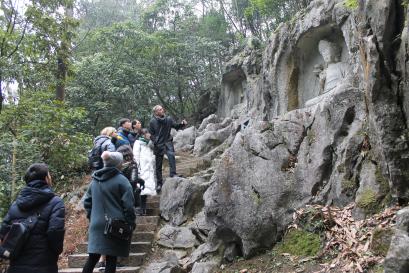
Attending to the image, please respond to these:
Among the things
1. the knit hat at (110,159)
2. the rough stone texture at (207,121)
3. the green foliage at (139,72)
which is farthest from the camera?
the rough stone texture at (207,121)

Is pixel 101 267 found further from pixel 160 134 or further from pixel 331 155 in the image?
pixel 331 155

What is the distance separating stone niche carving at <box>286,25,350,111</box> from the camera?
12.3m

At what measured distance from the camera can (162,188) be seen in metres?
9.01

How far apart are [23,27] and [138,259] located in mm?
6751

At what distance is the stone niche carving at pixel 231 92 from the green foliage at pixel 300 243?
15196 millimetres

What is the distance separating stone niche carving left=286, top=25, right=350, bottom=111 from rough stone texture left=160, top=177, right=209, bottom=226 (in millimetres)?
4998

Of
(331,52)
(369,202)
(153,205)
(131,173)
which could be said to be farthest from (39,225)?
(331,52)

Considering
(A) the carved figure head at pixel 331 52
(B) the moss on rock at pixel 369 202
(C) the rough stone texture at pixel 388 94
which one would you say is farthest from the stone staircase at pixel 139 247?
(A) the carved figure head at pixel 331 52

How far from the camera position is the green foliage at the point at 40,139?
9.06 meters

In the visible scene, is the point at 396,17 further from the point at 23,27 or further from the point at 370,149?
the point at 23,27

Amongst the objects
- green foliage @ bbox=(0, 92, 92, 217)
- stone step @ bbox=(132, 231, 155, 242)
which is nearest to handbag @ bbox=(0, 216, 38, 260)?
stone step @ bbox=(132, 231, 155, 242)

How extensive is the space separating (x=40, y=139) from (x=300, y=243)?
7865 mm

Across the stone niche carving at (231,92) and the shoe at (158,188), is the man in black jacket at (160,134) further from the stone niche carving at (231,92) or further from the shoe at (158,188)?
the stone niche carving at (231,92)

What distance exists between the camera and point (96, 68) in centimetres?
1866
